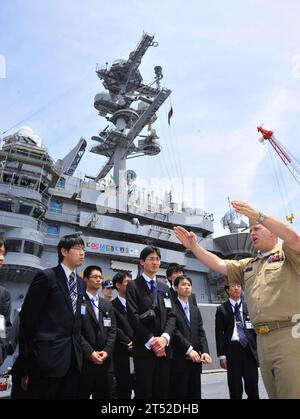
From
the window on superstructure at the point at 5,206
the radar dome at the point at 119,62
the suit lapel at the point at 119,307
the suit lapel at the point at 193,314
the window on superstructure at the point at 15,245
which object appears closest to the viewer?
the suit lapel at the point at 193,314

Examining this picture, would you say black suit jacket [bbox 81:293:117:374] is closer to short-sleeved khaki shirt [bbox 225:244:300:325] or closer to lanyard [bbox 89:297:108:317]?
lanyard [bbox 89:297:108:317]

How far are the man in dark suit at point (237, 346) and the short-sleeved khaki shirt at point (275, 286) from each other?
168 centimetres

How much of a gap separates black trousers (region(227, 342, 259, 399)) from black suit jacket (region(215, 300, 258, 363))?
96 mm

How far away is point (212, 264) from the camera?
295cm

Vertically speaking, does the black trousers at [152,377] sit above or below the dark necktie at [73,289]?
below

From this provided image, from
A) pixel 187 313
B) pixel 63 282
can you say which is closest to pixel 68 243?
pixel 63 282

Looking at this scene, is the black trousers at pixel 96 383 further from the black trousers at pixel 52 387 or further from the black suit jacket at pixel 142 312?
the black trousers at pixel 52 387

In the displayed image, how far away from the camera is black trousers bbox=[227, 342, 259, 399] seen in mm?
4246

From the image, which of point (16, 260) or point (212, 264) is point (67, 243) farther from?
point (16, 260)

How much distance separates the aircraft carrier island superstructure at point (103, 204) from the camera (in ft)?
79.6

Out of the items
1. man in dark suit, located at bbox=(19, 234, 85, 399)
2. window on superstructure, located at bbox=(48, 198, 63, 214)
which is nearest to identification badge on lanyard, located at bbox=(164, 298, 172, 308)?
man in dark suit, located at bbox=(19, 234, 85, 399)

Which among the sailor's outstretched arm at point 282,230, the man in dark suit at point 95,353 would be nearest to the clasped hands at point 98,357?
the man in dark suit at point 95,353

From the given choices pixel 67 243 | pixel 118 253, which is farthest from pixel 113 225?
pixel 67 243

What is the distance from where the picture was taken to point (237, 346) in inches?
178
